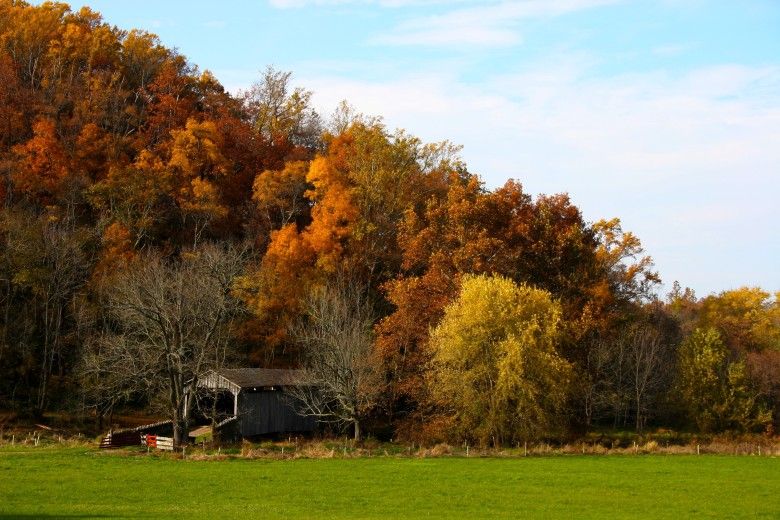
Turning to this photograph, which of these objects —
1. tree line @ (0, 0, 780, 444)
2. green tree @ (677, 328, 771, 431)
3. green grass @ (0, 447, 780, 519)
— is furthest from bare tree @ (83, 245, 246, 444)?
green tree @ (677, 328, 771, 431)

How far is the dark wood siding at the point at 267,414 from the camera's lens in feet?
166

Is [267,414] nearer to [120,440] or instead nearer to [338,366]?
[338,366]

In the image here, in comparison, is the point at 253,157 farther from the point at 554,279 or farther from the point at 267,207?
the point at 554,279

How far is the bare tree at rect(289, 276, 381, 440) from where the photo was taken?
166 ft

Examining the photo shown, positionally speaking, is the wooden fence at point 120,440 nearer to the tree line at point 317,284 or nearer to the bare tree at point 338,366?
the tree line at point 317,284

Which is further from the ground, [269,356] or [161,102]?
[161,102]

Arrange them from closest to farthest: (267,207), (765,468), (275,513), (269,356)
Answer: (275,513), (765,468), (269,356), (267,207)

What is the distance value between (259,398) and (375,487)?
2114 centimetres

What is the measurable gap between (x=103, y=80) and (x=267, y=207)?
2091 centimetres

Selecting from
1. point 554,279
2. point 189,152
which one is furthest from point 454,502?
point 189,152

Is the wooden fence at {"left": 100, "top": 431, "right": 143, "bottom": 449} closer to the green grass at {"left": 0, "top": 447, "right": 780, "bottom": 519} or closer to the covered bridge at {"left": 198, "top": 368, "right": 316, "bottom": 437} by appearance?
the green grass at {"left": 0, "top": 447, "right": 780, "bottom": 519}

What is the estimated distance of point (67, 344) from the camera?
6056cm

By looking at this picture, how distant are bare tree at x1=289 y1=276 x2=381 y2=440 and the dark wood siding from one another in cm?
78

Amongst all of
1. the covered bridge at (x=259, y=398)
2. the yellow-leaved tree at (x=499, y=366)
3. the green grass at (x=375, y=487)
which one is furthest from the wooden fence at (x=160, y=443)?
the yellow-leaved tree at (x=499, y=366)
